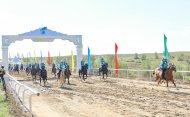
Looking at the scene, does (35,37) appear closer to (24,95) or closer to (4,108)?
(4,108)

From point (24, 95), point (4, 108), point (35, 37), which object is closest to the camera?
point (24, 95)

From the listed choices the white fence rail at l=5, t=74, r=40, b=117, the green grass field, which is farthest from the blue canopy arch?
the white fence rail at l=5, t=74, r=40, b=117

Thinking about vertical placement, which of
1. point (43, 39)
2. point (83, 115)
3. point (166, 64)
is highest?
point (43, 39)

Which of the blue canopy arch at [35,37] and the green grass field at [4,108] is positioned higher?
the blue canopy arch at [35,37]

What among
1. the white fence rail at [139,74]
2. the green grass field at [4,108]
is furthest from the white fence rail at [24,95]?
the white fence rail at [139,74]

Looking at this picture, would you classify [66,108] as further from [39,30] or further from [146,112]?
[39,30]

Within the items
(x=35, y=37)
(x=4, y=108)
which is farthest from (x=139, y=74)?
(x=4, y=108)

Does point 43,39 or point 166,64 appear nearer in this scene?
point 166,64

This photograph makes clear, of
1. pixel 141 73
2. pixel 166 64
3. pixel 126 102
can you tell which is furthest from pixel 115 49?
pixel 126 102

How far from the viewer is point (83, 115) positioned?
13250 mm

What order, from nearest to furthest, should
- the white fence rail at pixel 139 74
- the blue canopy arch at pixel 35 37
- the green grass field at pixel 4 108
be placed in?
the green grass field at pixel 4 108
the white fence rail at pixel 139 74
the blue canopy arch at pixel 35 37

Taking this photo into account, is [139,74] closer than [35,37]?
Yes

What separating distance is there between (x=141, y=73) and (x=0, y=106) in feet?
64.4

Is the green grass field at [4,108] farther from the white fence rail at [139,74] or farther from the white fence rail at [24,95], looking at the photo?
the white fence rail at [139,74]
